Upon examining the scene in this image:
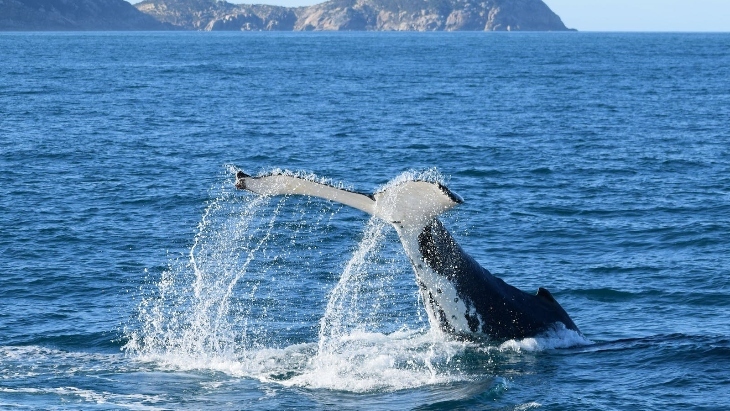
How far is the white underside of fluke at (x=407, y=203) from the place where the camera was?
9961mm

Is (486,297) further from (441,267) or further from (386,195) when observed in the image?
(386,195)

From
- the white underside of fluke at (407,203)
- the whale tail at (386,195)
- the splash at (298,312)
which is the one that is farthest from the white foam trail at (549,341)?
the whale tail at (386,195)

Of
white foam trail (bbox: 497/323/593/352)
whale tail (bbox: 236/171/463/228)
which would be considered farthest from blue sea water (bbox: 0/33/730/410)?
whale tail (bbox: 236/171/463/228)

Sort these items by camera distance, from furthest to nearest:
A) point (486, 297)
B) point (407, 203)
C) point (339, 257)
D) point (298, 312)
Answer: point (339, 257) < point (298, 312) < point (486, 297) < point (407, 203)

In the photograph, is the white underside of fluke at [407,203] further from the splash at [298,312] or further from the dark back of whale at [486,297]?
the splash at [298,312]

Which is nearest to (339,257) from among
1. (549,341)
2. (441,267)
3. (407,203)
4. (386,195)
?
(549,341)

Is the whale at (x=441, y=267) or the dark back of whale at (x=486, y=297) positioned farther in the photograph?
the dark back of whale at (x=486, y=297)

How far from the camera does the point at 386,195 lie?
10.2 metres

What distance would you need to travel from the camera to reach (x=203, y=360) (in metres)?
13.4

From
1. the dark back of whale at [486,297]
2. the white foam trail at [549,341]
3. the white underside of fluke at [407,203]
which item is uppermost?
the white underside of fluke at [407,203]

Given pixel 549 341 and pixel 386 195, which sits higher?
pixel 386 195

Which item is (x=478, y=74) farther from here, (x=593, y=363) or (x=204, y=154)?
(x=593, y=363)

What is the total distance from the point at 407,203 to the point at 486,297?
68.2 inches

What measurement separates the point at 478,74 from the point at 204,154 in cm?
4746
